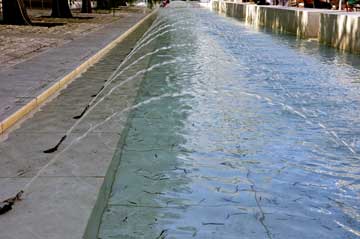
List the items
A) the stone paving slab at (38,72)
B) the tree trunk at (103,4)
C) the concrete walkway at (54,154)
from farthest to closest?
1. the tree trunk at (103,4)
2. the stone paving slab at (38,72)
3. the concrete walkway at (54,154)

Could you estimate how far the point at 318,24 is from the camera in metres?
23.7

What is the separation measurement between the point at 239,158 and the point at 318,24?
60.6ft

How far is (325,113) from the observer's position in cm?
893

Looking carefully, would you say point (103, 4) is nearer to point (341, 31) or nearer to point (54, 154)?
point (341, 31)

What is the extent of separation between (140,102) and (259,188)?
4206mm

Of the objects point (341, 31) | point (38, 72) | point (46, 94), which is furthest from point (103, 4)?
point (46, 94)

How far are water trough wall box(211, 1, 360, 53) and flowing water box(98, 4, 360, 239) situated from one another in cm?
563

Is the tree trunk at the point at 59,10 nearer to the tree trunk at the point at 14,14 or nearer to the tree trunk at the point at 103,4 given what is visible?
the tree trunk at the point at 14,14

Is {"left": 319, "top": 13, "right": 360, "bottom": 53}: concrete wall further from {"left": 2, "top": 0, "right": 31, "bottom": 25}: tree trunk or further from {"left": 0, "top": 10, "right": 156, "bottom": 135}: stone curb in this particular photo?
{"left": 2, "top": 0, "right": 31, "bottom": 25}: tree trunk

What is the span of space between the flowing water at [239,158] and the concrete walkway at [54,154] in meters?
0.24

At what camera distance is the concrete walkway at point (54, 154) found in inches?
173

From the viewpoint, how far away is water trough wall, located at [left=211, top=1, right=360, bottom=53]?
59.8 ft

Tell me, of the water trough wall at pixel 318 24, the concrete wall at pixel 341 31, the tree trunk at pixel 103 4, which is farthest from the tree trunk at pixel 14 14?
the tree trunk at pixel 103 4

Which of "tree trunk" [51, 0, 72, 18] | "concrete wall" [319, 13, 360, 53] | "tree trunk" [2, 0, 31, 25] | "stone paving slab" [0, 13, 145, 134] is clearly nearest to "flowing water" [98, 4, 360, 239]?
"stone paving slab" [0, 13, 145, 134]
